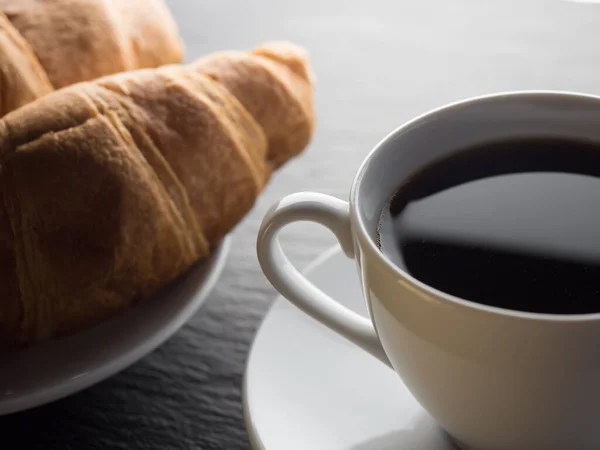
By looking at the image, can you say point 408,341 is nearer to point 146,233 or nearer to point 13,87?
point 146,233

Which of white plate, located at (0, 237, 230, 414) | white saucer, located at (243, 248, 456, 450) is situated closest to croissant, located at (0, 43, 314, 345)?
white plate, located at (0, 237, 230, 414)

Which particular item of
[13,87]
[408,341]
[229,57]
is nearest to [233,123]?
[229,57]

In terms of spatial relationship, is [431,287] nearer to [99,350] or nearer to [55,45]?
[99,350]

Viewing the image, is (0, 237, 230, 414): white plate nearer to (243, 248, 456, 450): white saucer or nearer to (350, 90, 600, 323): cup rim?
(243, 248, 456, 450): white saucer

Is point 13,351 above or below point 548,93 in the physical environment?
below

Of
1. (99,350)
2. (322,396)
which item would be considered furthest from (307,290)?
(99,350)
